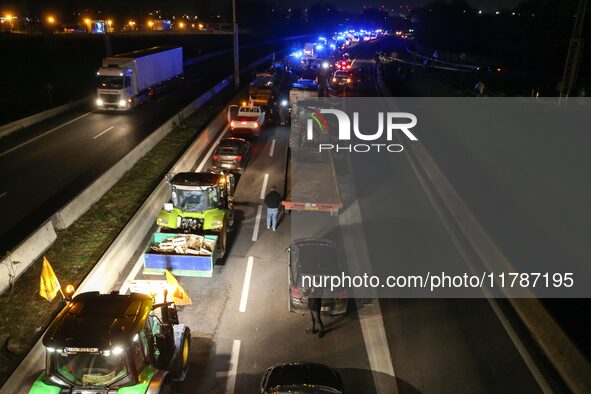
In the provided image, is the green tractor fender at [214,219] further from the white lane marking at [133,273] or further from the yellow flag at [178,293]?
the yellow flag at [178,293]

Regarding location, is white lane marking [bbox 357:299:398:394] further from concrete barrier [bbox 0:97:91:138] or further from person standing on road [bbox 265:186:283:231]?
concrete barrier [bbox 0:97:91:138]

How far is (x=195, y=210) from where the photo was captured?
14.7 m

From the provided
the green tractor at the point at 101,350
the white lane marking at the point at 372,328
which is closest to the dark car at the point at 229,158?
the white lane marking at the point at 372,328

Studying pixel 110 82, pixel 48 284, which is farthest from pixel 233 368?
pixel 110 82

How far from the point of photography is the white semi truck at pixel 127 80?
1252 inches

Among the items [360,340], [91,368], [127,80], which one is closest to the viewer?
[91,368]

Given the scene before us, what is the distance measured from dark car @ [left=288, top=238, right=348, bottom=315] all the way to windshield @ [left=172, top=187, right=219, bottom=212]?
3.20 m

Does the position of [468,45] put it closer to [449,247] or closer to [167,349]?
[449,247]

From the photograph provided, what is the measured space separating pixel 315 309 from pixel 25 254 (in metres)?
8.12

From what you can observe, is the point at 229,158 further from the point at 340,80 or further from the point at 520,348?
the point at 340,80

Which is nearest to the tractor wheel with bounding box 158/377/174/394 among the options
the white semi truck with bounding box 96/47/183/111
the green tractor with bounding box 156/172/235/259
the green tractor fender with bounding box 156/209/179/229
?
the green tractor with bounding box 156/172/235/259

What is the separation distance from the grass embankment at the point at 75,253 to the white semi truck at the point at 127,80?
32.0 feet

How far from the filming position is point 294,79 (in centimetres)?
4584

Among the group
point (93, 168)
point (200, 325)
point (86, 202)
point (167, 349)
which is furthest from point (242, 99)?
point (167, 349)
